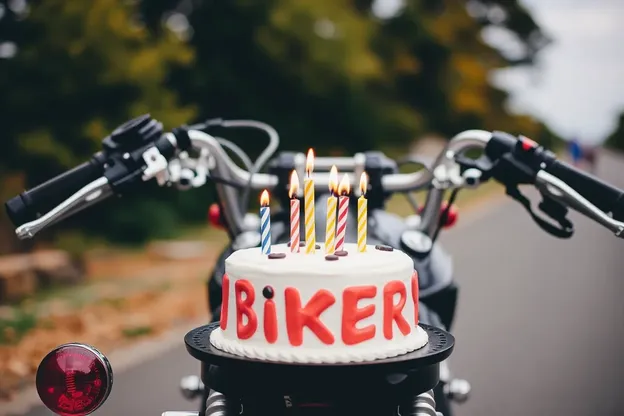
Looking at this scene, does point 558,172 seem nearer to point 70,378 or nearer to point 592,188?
point 592,188

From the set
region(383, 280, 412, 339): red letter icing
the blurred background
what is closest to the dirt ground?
the blurred background

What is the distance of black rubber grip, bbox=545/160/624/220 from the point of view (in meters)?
2.92

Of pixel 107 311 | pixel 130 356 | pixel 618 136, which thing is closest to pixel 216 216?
pixel 130 356

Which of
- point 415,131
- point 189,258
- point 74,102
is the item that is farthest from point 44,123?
point 415,131

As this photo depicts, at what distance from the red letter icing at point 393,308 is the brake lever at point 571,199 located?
3.09ft

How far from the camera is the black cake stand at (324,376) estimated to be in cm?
213

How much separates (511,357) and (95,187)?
479cm

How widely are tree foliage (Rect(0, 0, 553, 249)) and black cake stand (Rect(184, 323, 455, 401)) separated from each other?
715cm

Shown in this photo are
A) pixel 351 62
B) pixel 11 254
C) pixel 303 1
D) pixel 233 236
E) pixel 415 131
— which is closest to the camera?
pixel 233 236

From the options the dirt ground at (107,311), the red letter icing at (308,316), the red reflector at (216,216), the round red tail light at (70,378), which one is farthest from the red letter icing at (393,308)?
the dirt ground at (107,311)

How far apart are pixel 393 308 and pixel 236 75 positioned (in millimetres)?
18414

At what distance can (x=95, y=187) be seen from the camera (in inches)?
118

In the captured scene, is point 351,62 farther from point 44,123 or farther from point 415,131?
point 44,123

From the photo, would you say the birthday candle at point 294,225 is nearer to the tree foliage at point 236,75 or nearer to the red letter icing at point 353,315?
the red letter icing at point 353,315
